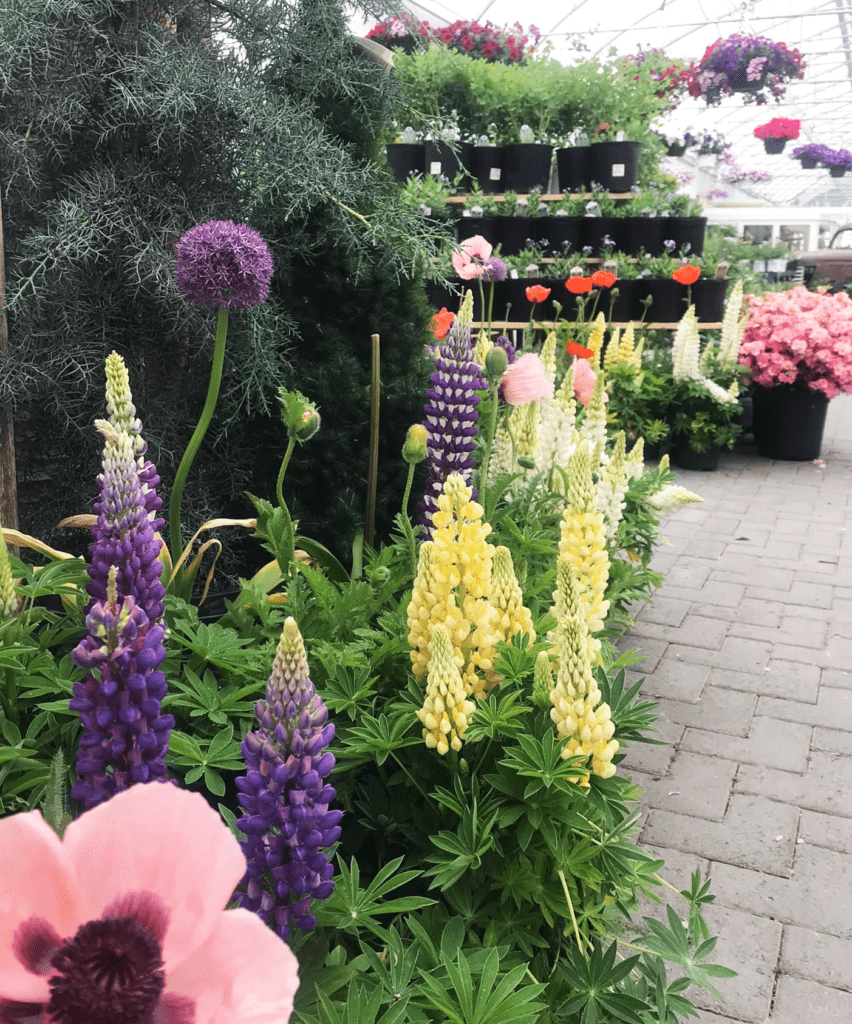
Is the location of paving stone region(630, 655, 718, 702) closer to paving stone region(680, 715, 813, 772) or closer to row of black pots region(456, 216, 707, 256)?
paving stone region(680, 715, 813, 772)

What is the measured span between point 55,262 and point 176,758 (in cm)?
133

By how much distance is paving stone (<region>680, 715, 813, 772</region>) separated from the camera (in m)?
2.87

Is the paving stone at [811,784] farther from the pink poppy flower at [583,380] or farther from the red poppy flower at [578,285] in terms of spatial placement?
the red poppy flower at [578,285]

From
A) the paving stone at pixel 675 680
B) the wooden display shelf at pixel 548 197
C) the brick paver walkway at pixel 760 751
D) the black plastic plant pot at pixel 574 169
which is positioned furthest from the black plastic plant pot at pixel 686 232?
the paving stone at pixel 675 680

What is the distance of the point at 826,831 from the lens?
8.21ft

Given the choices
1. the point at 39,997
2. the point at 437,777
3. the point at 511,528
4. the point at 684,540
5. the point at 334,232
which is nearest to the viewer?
the point at 39,997

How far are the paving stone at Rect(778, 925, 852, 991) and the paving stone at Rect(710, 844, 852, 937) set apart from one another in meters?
0.03

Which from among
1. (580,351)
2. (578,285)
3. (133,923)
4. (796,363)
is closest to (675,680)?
(580,351)

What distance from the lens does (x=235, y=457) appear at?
8.77 ft

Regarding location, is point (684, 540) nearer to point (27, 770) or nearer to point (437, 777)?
point (437, 777)

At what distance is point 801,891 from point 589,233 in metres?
6.27

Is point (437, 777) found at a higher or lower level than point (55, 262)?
lower

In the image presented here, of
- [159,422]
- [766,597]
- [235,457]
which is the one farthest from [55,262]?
[766,597]

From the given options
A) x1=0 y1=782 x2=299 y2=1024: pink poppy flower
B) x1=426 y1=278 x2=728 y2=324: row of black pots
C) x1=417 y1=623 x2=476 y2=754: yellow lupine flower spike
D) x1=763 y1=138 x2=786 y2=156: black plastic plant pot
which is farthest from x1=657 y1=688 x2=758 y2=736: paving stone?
x1=763 y1=138 x2=786 y2=156: black plastic plant pot
